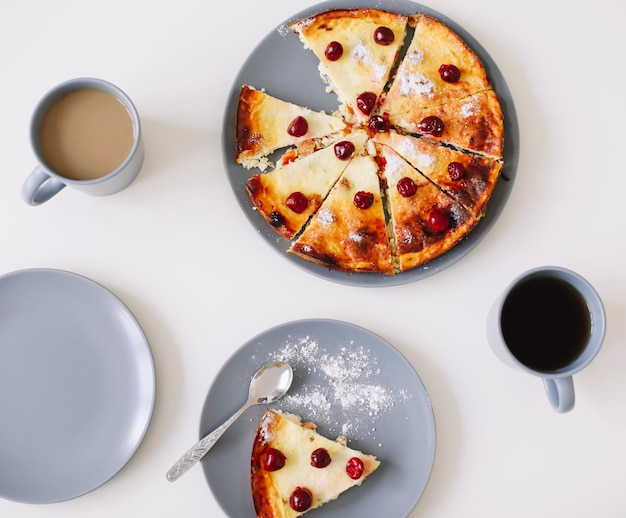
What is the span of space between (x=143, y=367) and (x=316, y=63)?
4.51ft

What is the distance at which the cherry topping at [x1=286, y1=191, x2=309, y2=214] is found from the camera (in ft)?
9.00

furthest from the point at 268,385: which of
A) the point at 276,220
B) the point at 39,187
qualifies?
the point at 39,187

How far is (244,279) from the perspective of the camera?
2855 millimetres

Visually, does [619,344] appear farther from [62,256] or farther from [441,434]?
[62,256]

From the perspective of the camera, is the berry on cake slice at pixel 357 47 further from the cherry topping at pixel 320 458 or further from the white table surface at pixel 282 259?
the cherry topping at pixel 320 458

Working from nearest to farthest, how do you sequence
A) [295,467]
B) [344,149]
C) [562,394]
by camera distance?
[562,394], [295,467], [344,149]

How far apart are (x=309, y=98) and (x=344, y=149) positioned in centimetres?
27

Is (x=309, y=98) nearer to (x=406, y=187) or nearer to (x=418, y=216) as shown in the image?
→ (x=406, y=187)

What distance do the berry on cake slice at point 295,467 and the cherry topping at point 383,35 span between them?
1497mm

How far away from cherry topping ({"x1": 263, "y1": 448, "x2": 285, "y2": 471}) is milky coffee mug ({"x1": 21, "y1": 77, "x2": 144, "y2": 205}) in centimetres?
116

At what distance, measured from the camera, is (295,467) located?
2689 millimetres

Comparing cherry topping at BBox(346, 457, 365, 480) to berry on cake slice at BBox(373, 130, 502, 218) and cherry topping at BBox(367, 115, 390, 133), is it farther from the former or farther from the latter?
cherry topping at BBox(367, 115, 390, 133)

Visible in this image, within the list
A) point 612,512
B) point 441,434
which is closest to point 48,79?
point 441,434

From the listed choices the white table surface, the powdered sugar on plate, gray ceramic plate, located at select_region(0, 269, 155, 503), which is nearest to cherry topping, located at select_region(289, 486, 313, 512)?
the powdered sugar on plate
